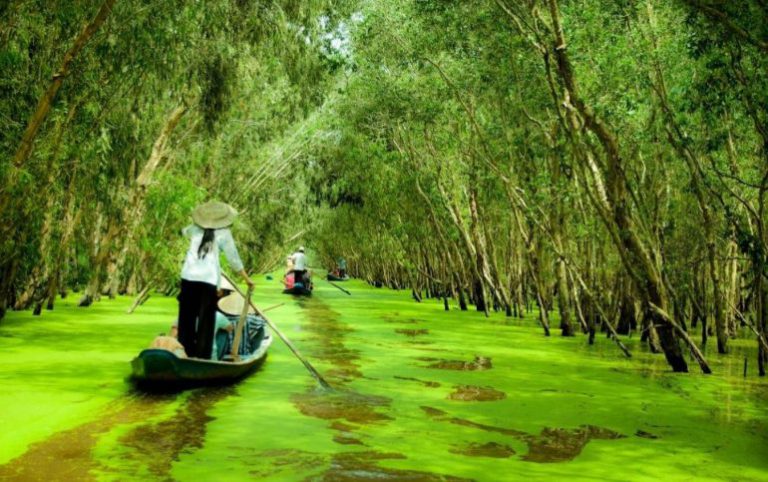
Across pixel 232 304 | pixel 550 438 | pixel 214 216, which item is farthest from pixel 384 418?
pixel 232 304

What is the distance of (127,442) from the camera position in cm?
646

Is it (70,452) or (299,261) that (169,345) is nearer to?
(70,452)

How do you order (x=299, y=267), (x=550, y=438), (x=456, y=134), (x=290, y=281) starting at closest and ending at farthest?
(x=550, y=438)
(x=456, y=134)
(x=299, y=267)
(x=290, y=281)

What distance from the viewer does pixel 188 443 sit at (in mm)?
6535

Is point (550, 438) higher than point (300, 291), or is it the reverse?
point (300, 291)

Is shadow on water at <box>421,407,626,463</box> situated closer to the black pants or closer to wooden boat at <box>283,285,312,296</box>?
the black pants

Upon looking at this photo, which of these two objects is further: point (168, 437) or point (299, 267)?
point (299, 267)

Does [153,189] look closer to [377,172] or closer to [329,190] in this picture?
[377,172]

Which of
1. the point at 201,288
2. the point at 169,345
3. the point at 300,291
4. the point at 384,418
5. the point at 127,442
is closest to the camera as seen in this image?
the point at 127,442

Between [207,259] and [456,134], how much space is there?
47.6 ft

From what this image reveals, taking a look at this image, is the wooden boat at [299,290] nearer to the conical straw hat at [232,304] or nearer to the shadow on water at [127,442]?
the conical straw hat at [232,304]

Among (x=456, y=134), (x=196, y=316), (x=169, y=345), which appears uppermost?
(x=456, y=134)

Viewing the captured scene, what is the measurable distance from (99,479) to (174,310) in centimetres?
1778

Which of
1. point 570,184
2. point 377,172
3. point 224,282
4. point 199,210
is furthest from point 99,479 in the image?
point 377,172
